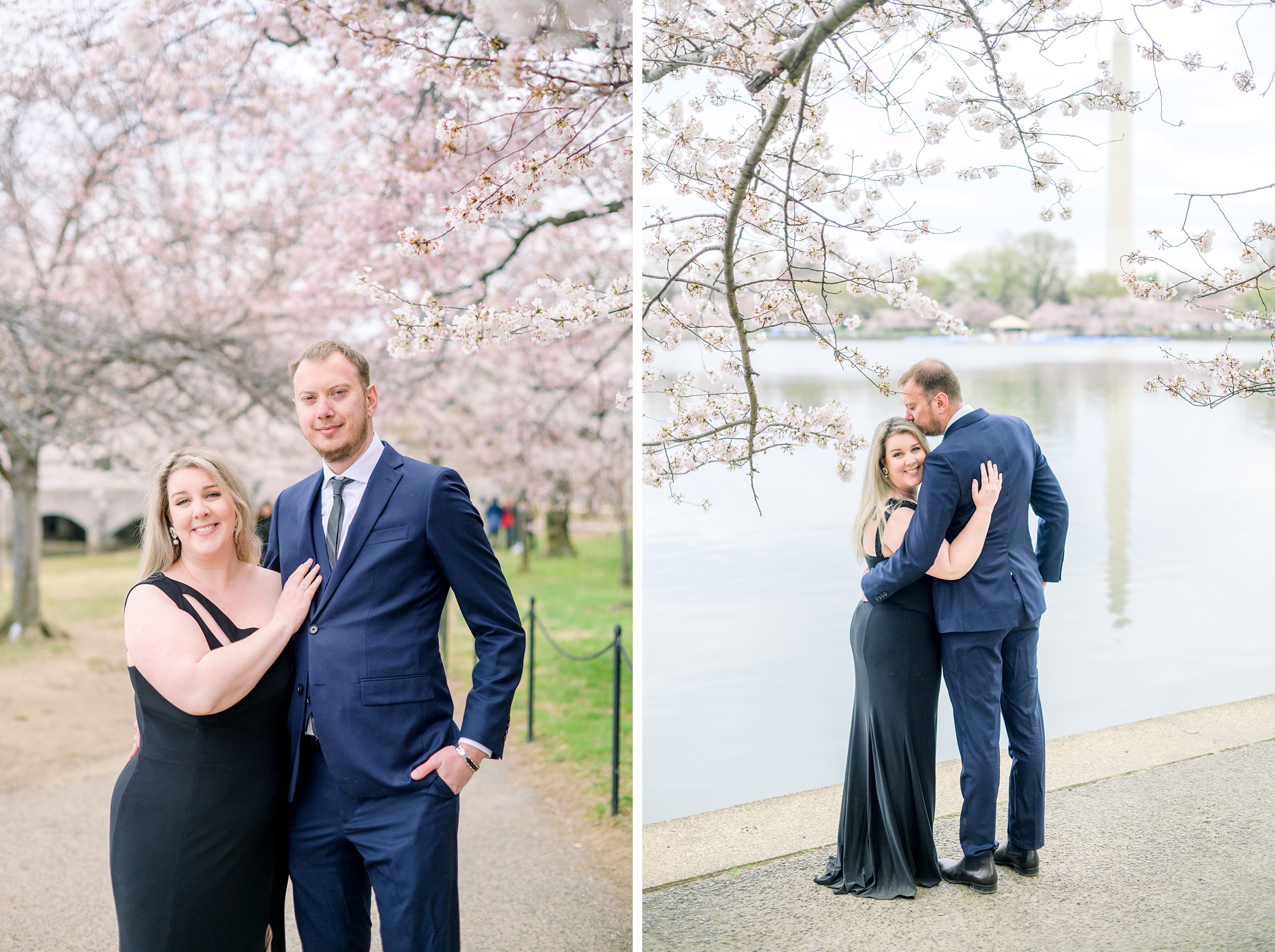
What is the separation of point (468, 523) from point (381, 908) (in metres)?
0.93

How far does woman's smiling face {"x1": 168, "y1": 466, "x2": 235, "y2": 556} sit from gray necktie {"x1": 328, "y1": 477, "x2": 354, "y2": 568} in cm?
23

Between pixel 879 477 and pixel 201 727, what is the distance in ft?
6.57

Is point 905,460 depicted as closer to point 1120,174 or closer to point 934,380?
point 934,380

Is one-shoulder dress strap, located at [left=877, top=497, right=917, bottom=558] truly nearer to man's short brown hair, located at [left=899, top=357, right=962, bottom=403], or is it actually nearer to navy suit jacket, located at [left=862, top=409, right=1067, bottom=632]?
navy suit jacket, located at [left=862, top=409, right=1067, bottom=632]

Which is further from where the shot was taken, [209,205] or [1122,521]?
[209,205]

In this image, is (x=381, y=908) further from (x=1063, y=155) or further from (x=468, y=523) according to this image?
(x=1063, y=155)

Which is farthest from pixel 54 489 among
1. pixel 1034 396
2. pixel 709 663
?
pixel 1034 396

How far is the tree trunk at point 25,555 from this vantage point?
10.7 metres

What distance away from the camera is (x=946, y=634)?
113 inches

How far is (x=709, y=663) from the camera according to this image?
4023 millimetres

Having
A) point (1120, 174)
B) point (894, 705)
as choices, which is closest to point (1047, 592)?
point (894, 705)

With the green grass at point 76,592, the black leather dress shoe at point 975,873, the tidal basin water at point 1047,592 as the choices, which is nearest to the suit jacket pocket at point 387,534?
the tidal basin water at point 1047,592

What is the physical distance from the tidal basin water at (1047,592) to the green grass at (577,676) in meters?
1.12

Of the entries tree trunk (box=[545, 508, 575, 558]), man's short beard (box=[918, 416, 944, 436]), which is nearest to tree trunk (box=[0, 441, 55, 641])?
tree trunk (box=[545, 508, 575, 558])
